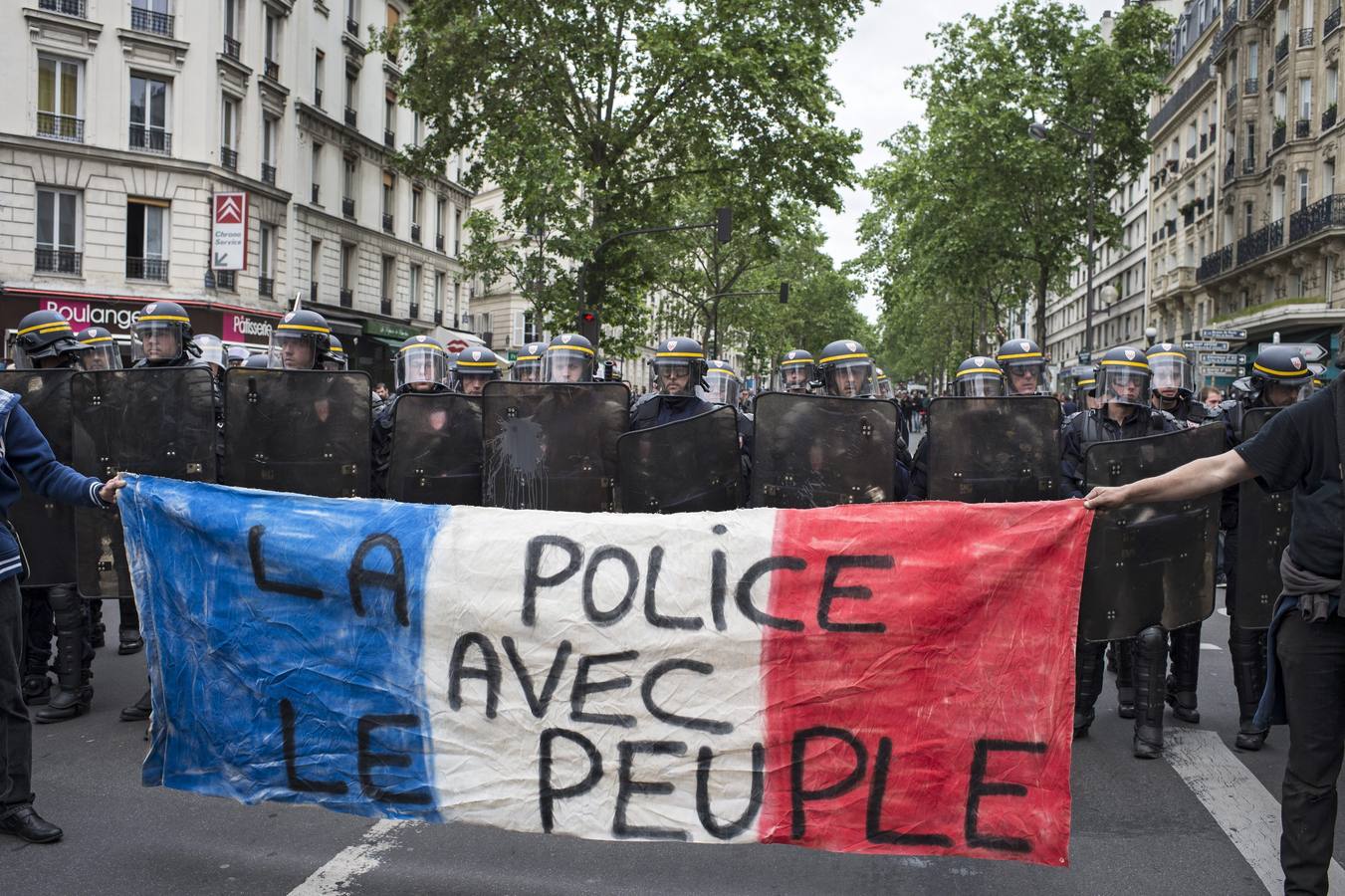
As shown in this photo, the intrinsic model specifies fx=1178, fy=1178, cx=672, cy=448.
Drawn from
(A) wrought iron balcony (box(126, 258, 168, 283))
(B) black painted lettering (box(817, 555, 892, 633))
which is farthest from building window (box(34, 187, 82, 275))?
(B) black painted lettering (box(817, 555, 892, 633))

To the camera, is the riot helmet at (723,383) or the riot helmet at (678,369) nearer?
the riot helmet at (678,369)

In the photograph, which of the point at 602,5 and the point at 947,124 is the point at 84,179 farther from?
the point at 947,124

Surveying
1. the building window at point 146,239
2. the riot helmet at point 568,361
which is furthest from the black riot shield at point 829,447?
the building window at point 146,239

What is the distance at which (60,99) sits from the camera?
27.2 metres

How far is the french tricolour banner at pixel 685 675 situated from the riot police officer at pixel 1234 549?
286 centimetres

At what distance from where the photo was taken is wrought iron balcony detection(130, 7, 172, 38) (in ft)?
91.5

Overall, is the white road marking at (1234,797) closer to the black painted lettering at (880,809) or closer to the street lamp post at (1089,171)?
the black painted lettering at (880,809)

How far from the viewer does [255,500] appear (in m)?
4.09

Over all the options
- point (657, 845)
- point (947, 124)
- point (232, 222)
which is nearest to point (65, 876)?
point (657, 845)

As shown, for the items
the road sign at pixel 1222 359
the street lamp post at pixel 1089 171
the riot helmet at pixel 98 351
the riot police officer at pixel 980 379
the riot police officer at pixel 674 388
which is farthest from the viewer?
the street lamp post at pixel 1089 171

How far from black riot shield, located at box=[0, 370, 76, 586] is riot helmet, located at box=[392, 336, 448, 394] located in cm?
183

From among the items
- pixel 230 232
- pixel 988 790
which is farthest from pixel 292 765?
pixel 230 232

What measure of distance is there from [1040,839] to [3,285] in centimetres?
2827

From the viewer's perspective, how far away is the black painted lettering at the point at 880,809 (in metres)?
3.55
